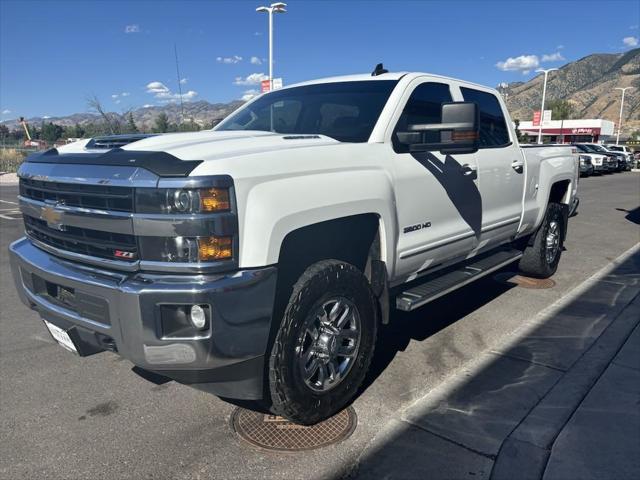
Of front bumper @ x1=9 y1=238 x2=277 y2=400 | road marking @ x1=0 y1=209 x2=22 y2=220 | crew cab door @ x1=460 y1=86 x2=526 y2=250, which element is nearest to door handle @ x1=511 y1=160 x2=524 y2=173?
crew cab door @ x1=460 y1=86 x2=526 y2=250

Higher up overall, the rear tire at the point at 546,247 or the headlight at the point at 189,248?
the headlight at the point at 189,248

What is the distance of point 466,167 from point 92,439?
10.4ft

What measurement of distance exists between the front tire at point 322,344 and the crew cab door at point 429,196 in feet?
1.70

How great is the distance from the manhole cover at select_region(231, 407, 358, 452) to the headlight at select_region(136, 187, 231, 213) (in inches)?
54.0

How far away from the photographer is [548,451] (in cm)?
274

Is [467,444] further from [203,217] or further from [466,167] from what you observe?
[466,167]

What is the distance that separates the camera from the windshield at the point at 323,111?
12.0ft

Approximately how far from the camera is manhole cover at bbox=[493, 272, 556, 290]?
234 inches

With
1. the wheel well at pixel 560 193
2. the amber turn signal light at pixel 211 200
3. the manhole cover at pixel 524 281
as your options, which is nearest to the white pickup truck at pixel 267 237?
the amber turn signal light at pixel 211 200

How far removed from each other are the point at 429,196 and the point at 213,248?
5.99 ft

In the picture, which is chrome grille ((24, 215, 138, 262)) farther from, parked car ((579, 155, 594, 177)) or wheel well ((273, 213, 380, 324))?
parked car ((579, 155, 594, 177))

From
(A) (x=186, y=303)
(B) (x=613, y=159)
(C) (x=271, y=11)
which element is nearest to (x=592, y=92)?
(B) (x=613, y=159)

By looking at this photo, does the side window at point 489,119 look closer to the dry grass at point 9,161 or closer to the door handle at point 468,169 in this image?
the door handle at point 468,169

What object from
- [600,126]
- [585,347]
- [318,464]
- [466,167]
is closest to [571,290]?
[585,347]
